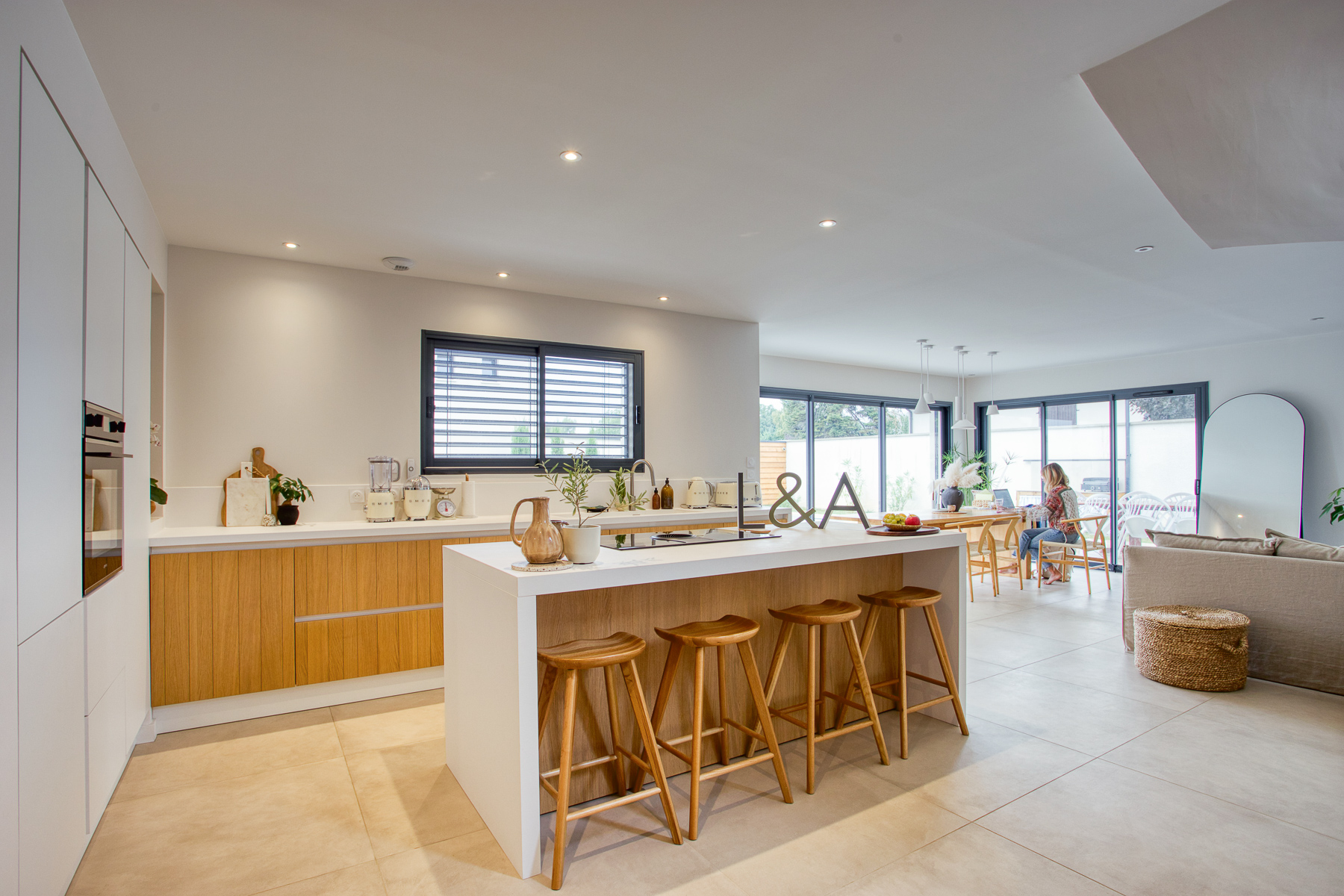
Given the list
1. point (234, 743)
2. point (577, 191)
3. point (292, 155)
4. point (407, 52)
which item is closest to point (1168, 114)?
point (577, 191)

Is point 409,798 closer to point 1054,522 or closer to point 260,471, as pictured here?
point 260,471

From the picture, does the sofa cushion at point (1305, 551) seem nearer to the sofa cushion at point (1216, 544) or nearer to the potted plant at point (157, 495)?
the sofa cushion at point (1216, 544)

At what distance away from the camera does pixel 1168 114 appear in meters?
2.33

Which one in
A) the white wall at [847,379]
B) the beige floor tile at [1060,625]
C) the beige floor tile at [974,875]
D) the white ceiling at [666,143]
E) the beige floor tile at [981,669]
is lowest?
the beige floor tile at [1060,625]

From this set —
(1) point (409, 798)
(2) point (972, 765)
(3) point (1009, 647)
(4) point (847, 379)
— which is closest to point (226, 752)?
(1) point (409, 798)

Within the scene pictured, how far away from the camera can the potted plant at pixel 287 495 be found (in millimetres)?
3879

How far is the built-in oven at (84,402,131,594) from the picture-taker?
7.03 ft

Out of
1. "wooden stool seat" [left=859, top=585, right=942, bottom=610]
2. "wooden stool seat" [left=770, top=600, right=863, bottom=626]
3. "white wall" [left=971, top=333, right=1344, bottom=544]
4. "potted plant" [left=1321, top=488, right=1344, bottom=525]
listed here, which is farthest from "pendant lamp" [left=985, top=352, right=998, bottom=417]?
"wooden stool seat" [left=770, top=600, right=863, bottom=626]

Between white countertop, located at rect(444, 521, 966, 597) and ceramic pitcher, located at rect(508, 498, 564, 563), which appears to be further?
ceramic pitcher, located at rect(508, 498, 564, 563)

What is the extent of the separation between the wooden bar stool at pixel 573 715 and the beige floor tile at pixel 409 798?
39cm

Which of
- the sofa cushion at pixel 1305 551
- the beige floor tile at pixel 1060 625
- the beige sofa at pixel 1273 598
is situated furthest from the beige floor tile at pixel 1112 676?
the sofa cushion at pixel 1305 551

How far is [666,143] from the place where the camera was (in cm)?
265

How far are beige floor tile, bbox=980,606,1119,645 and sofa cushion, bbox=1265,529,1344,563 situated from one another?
1.26 meters

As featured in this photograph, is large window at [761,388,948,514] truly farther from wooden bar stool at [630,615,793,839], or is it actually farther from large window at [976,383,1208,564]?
wooden bar stool at [630,615,793,839]
